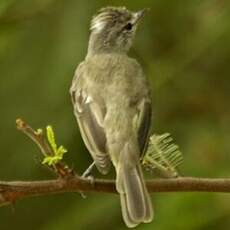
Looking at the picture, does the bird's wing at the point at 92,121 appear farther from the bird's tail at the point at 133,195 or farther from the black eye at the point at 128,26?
the black eye at the point at 128,26

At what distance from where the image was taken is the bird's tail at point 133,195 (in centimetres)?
553

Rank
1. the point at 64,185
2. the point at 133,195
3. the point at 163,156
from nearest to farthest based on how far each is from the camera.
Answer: the point at 64,185 < the point at 163,156 < the point at 133,195

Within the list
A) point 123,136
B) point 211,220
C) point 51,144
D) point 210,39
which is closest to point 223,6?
point 210,39

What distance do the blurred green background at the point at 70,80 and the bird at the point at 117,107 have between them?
814 millimetres

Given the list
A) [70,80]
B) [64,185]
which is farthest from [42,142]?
[70,80]

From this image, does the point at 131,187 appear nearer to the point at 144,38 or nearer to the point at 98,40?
the point at 98,40

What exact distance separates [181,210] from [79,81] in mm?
1165

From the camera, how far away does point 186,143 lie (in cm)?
864

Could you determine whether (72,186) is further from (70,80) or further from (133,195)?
(70,80)

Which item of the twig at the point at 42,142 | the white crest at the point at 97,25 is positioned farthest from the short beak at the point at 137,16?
the twig at the point at 42,142

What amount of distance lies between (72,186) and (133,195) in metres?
0.61

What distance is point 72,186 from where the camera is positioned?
201 inches

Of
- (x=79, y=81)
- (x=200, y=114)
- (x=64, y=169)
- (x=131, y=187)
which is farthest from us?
(x=200, y=114)

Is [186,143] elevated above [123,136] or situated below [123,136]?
below
